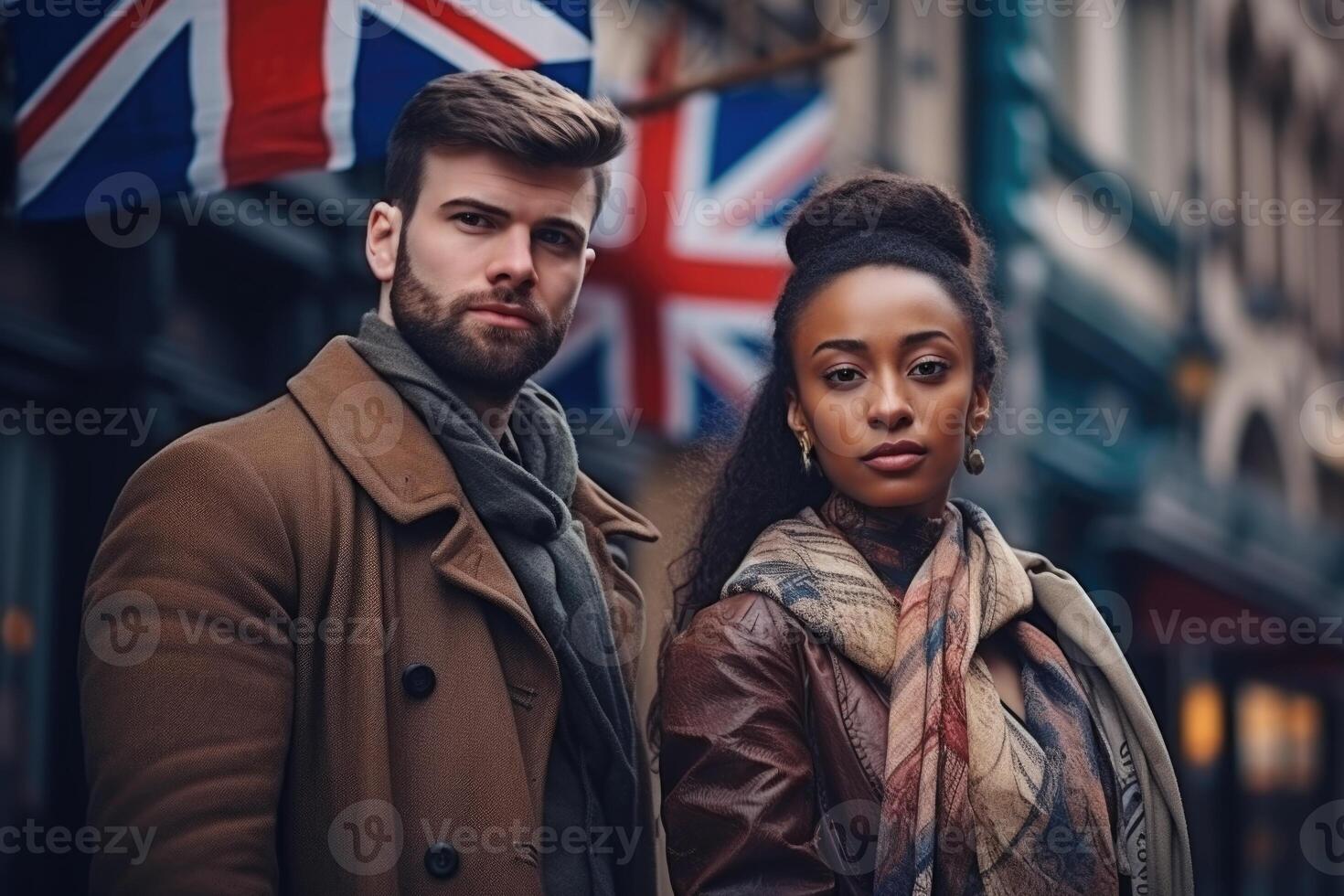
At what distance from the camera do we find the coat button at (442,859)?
10.4 feet

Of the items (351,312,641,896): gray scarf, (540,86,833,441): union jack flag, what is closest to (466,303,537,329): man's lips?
(351,312,641,896): gray scarf

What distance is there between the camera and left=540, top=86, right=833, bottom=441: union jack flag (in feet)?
27.8

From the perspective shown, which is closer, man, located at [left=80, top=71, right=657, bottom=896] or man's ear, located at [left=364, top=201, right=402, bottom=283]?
man, located at [left=80, top=71, right=657, bottom=896]

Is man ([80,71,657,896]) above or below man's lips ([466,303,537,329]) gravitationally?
below

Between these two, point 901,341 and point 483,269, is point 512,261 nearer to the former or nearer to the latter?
point 483,269

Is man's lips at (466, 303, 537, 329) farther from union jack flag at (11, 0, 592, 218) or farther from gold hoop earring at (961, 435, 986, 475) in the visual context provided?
union jack flag at (11, 0, 592, 218)

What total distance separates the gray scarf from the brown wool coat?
5 cm

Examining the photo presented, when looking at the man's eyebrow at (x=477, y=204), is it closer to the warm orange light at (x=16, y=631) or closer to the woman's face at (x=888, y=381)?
the woman's face at (x=888, y=381)

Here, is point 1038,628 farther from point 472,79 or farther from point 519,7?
point 519,7

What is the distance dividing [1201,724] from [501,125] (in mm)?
14230

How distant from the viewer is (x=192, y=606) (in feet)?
10.0

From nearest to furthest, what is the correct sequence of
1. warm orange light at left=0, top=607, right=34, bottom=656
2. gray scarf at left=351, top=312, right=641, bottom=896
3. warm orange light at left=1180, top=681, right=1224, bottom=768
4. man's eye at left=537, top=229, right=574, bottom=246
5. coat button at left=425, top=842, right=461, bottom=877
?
coat button at left=425, top=842, right=461, bottom=877
gray scarf at left=351, top=312, right=641, bottom=896
man's eye at left=537, top=229, right=574, bottom=246
warm orange light at left=0, top=607, right=34, bottom=656
warm orange light at left=1180, top=681, right=1224, bottom=768

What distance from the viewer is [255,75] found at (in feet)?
15.0

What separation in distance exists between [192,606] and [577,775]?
0.81m
